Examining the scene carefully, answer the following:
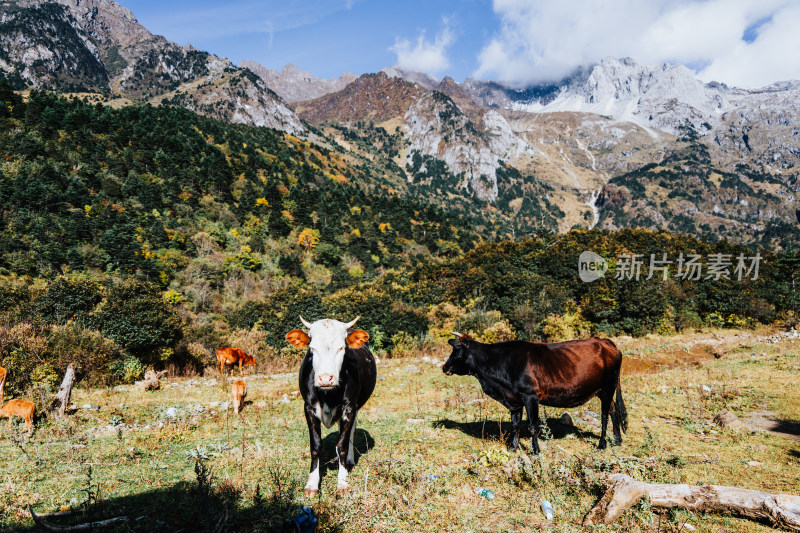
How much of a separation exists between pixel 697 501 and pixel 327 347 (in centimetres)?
464

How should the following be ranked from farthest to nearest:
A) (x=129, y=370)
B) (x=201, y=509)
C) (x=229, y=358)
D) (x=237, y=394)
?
(x=229, y=358) < (x=129, y=370) < (x=237, y=394) < (x=201, y=509)

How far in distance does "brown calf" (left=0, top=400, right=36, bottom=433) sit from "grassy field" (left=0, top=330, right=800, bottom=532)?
358 mm

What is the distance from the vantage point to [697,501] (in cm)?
415

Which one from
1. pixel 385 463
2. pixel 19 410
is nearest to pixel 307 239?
pixel 19 410

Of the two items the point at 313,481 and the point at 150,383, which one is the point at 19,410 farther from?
the point at 313,481

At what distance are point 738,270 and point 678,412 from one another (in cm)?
4368

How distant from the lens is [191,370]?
16719 mm

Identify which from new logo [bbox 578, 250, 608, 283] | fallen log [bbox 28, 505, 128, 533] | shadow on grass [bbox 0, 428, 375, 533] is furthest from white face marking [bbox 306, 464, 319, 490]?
new logo [bbox 578, 250, 608, 283]

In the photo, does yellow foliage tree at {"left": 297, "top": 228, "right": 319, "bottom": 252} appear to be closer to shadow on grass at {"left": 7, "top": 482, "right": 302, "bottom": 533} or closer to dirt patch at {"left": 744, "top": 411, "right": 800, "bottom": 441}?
dirt patch at {"left": 744, "top": 411, "right": 800, "bottom": 441}

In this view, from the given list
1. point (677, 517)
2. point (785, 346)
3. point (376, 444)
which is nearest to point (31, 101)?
point (376, 444)

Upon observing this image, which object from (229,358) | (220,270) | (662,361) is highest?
(220,270)

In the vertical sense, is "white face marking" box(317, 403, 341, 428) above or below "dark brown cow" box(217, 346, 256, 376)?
above

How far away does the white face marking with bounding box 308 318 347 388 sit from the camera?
4.43 m

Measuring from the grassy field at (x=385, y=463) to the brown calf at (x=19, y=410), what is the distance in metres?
0.36
